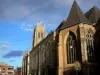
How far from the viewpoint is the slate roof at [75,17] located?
43.8m

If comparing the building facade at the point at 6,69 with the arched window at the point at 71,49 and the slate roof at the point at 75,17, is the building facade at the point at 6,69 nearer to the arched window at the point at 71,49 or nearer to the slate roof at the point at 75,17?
the slate roof at the point at 75,17

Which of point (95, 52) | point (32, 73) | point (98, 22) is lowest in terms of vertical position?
point (32, 73)

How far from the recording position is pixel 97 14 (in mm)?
47562

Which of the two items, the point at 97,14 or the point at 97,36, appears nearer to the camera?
the point at 97,36

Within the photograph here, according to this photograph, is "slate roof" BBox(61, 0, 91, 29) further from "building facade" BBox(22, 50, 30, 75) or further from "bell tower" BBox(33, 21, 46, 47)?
"bell tower" BBox(33, 21, 46, 47)

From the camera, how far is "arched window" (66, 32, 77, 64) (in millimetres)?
42391

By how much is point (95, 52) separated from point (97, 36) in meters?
3.25

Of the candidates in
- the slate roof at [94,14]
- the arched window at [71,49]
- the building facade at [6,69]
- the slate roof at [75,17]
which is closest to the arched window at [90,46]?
the slate roof at [75,17]

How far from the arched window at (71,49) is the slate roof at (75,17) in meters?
2.39

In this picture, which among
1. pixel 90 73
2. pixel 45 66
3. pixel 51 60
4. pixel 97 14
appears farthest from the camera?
pixel 45 66

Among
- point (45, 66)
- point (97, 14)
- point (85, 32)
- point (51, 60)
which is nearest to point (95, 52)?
point (85, 32)

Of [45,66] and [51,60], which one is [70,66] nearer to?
[51,60]

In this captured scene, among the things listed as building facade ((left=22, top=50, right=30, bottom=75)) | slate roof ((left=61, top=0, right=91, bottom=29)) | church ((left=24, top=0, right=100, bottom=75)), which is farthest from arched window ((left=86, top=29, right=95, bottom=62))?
building facade ((left=22, top=50, right=30, bottom=75))

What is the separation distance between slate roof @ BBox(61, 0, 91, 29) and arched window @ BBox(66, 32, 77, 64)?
2389 millimetres
